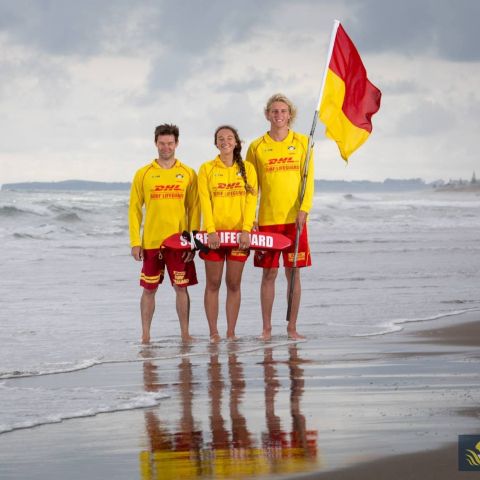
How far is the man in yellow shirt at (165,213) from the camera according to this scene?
8156 mm

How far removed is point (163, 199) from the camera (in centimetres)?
816

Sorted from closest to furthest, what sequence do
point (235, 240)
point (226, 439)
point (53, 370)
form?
1. point (226, 439)
2. point (53, 370)
3. point (235, 240)

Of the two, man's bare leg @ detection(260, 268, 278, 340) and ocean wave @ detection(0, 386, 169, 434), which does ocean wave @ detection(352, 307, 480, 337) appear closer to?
man's bare leg @ detection(260, 268, 278, 340)

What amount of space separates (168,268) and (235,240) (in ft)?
2.09

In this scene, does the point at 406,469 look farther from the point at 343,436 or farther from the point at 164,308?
the point at 164,308

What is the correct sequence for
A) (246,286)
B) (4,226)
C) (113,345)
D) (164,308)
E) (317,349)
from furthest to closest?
(4,226) < (246,286) < (164,308) < (113,345) < (317,349)

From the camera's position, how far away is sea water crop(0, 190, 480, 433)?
6101 mm

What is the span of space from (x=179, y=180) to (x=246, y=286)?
4867 millimetres

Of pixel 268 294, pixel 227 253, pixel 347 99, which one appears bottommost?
pixel 268 294

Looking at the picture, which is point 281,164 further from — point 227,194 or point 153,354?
point 153,354

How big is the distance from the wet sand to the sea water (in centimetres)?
26

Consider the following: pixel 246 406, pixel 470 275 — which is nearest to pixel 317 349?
pixel 246 406

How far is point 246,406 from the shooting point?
5434mm

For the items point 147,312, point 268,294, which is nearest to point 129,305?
point 147,312
